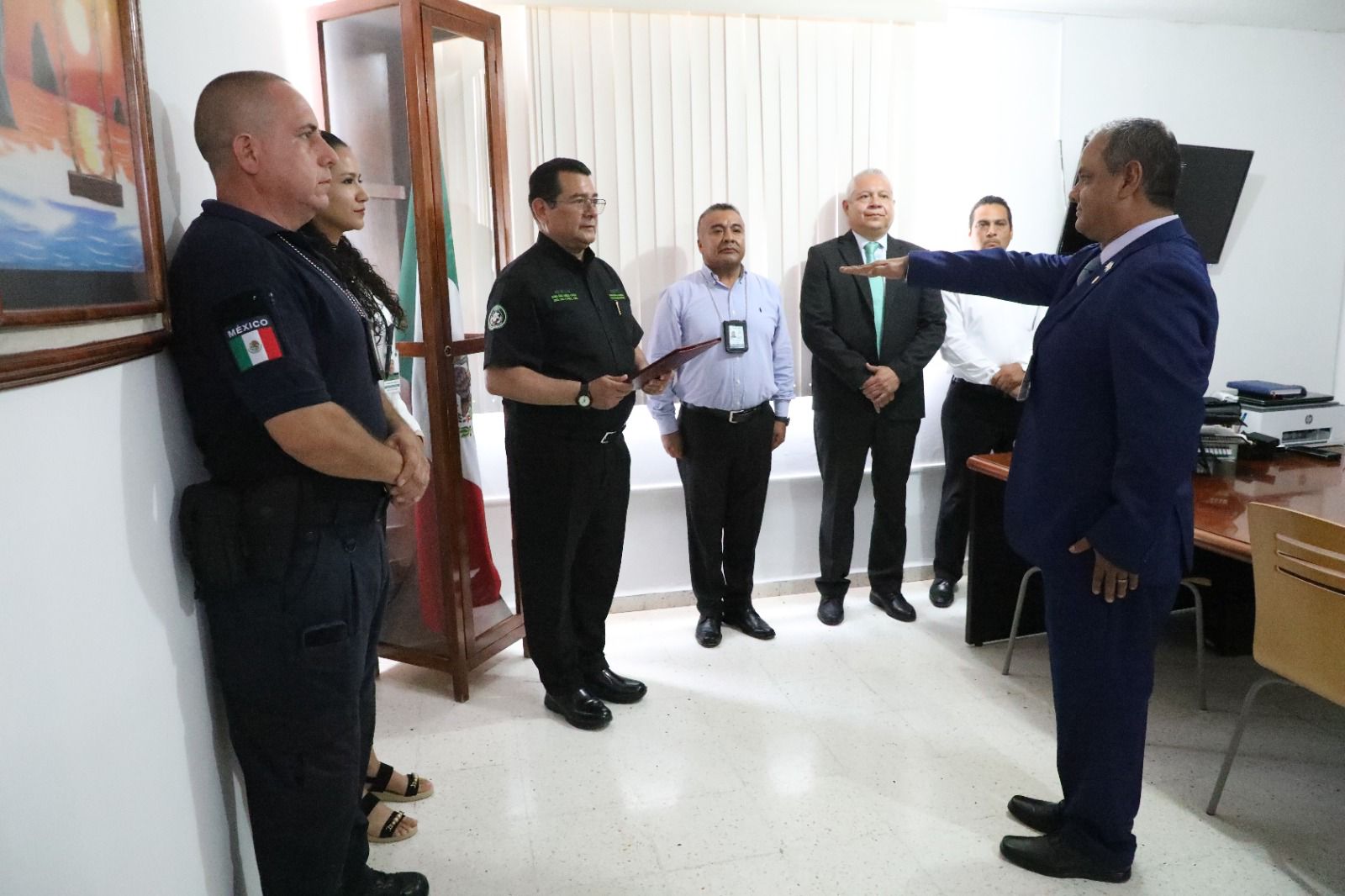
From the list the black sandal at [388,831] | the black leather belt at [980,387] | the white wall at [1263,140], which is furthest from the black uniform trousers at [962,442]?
the black sandal at [388,831]

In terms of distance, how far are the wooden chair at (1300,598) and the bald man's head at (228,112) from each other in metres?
2.31

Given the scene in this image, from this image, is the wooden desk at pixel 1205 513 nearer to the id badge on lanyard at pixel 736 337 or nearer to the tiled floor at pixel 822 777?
the tiled floor at pixel 822 777

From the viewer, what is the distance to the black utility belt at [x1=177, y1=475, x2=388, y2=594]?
1354mm

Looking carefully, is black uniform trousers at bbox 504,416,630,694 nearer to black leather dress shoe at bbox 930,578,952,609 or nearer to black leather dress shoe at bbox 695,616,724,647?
black leather dress shoe at bbox 695,616,724,647

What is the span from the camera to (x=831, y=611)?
3.72 metres

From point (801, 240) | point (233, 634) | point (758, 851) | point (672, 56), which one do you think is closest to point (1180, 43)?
point (801, 240)

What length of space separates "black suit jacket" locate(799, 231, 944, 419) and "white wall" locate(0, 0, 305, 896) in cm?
250

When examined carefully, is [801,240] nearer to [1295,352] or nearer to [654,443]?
[654,443]

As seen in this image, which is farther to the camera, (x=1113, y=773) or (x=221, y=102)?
(x=1113, y=773)

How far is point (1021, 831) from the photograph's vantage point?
2238 millimetres

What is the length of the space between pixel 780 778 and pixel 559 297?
5.26 feet

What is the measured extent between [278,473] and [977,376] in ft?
10.0

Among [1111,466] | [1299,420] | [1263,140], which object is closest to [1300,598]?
[1111,466]

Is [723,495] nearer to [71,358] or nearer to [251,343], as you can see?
[251,343]
